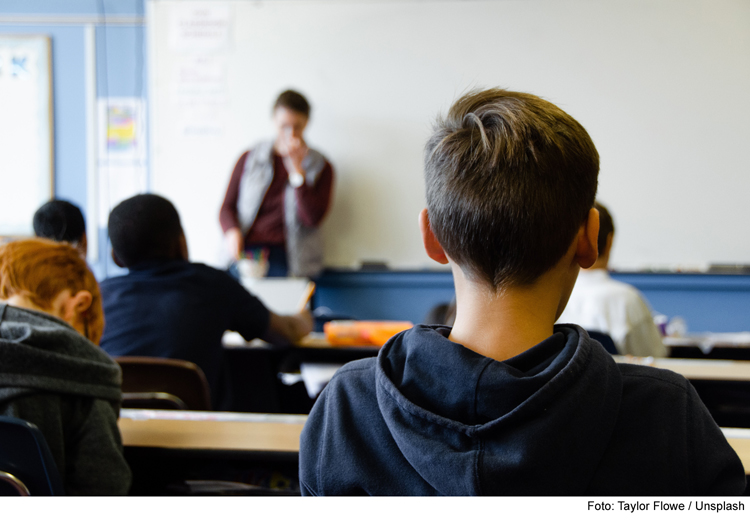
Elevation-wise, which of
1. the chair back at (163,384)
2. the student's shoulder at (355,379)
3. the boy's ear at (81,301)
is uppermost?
the student's shoulder at (355,379)

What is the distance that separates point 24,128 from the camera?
12.9 ft

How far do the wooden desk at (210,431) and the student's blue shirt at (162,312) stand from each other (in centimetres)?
38

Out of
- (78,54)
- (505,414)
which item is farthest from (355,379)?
(78,54)

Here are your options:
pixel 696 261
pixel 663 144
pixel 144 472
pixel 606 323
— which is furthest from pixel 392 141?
pixel 144 472

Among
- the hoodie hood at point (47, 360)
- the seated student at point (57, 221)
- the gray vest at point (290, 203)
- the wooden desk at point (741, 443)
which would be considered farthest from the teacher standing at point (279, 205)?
the wooden desk at point (741, 443)

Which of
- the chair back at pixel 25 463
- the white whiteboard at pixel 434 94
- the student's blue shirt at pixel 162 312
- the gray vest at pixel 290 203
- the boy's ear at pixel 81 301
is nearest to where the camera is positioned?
the chair back at pixel 25 463

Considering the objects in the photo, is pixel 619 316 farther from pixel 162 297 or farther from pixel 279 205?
pixel 279 205

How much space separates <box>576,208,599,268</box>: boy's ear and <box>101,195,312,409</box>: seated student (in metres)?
1.22

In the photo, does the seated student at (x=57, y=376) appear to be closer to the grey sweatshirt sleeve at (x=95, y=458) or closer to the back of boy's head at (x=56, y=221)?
the grey sweatshirt sleeve at (x=95, y=458)

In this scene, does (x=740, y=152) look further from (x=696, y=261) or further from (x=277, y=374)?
(x=277, y=374)

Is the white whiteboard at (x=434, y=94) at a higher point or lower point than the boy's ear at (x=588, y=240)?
higher

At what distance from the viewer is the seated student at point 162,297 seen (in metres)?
1.60

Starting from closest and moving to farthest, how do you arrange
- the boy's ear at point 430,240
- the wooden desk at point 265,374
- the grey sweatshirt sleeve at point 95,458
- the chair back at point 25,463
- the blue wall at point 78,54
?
the boy's ear at point 430,240 → the chair back at point 25,463 → the grey sweatshirt sleeve at point 95,458 → the wooden desk at point 265,374 → the blue wall at point 78,54
